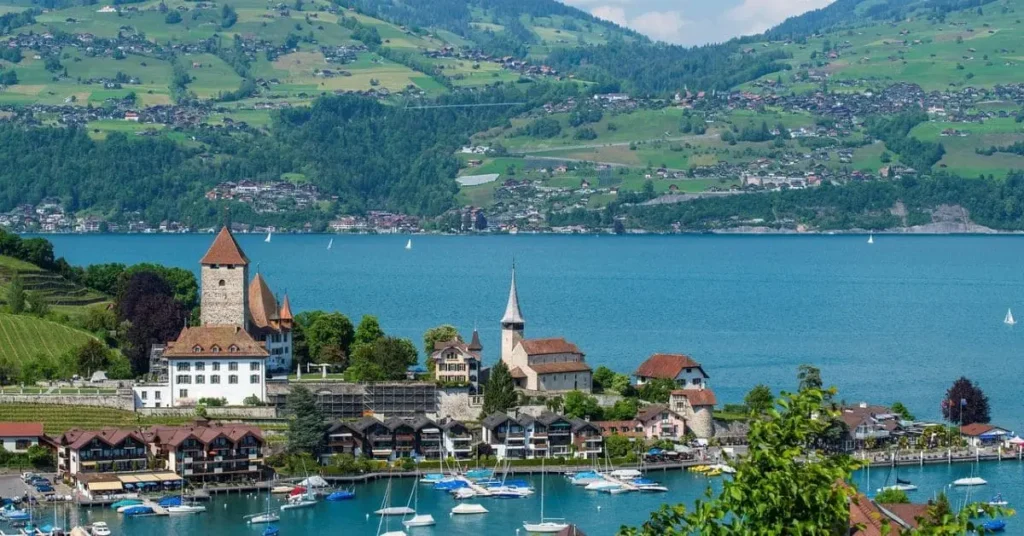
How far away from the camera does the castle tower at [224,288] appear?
5419cm

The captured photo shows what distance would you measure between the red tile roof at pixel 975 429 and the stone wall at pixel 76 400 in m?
23.6

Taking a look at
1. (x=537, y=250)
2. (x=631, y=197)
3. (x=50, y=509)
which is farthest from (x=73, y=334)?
(x=631, y=197)

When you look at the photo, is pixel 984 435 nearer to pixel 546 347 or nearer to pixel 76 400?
pixel 546 347

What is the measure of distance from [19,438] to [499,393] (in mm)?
13088

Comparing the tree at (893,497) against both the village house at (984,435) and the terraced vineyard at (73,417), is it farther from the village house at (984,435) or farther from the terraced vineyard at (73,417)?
the terraced vineyard at (73,417)

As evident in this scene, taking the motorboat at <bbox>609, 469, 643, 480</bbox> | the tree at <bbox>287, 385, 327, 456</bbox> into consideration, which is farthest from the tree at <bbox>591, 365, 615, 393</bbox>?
the tree at <bbox>287, 385, 327, 456</bbox>

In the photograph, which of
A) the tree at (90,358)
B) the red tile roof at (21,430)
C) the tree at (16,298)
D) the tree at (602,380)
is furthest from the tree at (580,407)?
the tree at (16,298)

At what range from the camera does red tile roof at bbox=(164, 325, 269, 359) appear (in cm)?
5184

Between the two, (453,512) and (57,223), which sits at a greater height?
(57,223)

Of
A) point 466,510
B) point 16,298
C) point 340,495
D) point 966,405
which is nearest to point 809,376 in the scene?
point 966,405

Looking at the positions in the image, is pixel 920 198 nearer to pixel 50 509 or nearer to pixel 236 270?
pixel 236 270

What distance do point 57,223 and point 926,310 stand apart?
114809 millimetres

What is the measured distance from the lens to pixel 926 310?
4026 inches

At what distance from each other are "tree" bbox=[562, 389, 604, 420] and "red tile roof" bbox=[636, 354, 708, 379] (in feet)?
11.6
